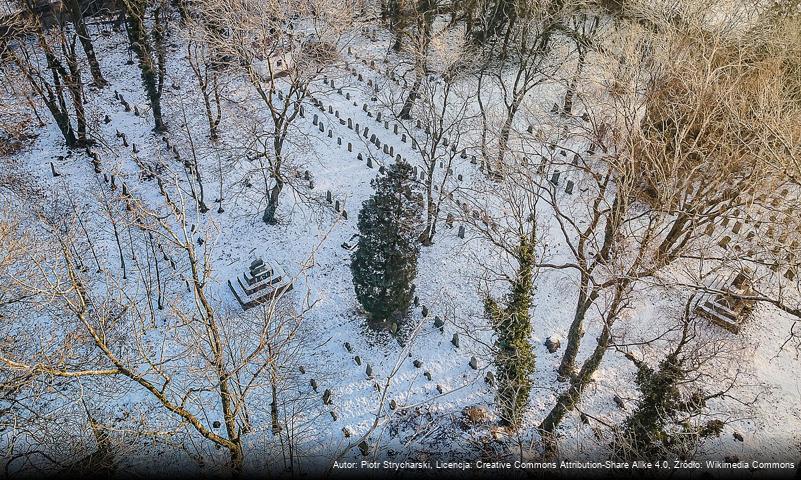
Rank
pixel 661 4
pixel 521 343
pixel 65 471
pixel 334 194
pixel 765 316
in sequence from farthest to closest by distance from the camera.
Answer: pixel 334 194 → pixel 661 4 → pixel 765 316 → pixel 521 343 → pixel 65 471

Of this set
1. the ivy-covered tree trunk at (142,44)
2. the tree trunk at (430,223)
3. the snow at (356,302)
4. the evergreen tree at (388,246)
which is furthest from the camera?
the ivy-covered tree trunk at (142,44)

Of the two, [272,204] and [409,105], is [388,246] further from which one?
[409,105]

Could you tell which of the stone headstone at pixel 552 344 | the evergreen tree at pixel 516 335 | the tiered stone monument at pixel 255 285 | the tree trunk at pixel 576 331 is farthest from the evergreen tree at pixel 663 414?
the tiered stone monument at pixel 255 285

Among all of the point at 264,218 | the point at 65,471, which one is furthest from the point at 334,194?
the point at 65,471

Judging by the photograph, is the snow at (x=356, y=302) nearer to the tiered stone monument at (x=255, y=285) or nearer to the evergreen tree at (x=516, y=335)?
the tiered stone monument at (x=255, y=285)

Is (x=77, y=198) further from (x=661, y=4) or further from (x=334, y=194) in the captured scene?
(x=661, y=4)

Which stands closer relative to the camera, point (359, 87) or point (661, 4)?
point (661, 4)

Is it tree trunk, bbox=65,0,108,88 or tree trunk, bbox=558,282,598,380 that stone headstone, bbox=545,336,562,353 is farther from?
tree trunk, bbox=65,0,108,88
